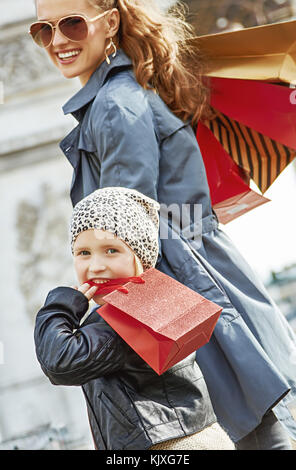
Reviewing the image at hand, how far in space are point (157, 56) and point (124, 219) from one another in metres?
0.66

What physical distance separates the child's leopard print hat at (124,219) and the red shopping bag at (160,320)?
0.11 meters

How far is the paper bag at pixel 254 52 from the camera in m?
2.18

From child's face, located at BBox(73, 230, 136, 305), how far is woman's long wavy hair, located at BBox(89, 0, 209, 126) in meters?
0.56

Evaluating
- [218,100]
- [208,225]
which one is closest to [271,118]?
[218,100]

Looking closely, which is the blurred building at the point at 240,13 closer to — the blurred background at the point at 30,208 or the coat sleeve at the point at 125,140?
the blurred background at the point at 30,208

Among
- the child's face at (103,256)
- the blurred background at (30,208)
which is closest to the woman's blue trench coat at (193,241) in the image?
the child's face at (103,256)

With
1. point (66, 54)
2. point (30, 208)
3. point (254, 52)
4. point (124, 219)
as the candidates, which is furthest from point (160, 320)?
point (30, 208)

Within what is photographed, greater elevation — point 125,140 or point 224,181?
point 125,140

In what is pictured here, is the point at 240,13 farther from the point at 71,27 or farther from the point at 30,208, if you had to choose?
the point at 71,27

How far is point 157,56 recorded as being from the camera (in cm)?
212

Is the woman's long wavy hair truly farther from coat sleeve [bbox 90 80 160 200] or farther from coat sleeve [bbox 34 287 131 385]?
coat sleeve [bbox 34 287 131 385]

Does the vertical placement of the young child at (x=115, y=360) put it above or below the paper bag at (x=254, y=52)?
below

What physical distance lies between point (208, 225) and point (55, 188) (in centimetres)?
529

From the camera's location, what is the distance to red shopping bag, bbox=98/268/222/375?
1.52 meters
